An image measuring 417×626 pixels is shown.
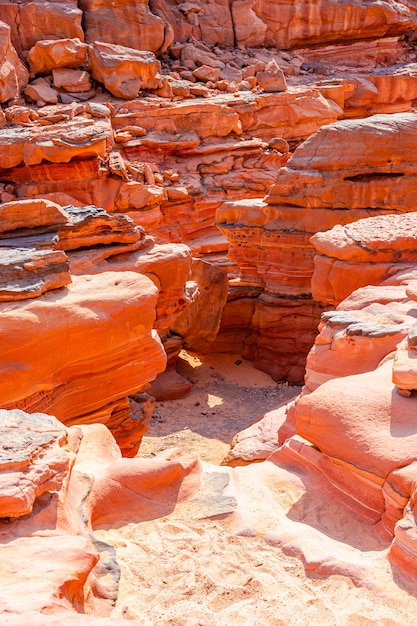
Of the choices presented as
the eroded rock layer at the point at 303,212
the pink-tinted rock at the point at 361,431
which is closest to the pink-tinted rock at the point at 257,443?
the eroded rock layer at the point at 303,212

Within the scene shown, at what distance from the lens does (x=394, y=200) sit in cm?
952

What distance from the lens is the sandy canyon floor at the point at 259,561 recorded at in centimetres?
295

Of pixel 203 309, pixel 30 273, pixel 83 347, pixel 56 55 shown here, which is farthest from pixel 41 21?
pixel 83 347

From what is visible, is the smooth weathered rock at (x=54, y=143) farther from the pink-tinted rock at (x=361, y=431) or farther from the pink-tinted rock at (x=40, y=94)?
the pink-tinted rock at (x=361, y=431)

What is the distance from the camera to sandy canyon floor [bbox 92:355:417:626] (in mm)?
2951

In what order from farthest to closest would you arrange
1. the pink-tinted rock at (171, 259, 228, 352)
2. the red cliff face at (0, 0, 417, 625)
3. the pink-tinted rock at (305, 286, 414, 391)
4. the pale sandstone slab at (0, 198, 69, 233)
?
the pink-tinted rock at (171, 259, 228, 352) → the pale sandstone slab at (0, 198, 69, 233) → the pink-tinted rock at (305, 286, 414, 391) → the red cliff face at (0, 0, 417, 625)

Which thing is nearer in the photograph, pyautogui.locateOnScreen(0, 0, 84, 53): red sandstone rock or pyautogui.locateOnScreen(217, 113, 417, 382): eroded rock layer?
pyautogui.locateOnScreen(217, 113, 417, 382): eroded rock layer

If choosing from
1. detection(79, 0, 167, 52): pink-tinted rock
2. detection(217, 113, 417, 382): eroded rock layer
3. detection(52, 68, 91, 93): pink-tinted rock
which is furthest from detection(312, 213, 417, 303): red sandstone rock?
detection(79, 0, 167, 52): pink-tinted rock

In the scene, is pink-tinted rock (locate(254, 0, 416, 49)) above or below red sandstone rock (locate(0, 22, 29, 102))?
above

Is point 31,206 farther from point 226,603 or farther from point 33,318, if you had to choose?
point 226,603

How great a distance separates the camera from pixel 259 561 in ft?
10.8

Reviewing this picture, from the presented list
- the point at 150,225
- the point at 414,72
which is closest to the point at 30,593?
the point at 150,225

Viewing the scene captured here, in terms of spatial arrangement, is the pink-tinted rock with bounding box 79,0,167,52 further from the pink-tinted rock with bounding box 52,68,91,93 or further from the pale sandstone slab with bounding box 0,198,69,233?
the pale sandstone slab with bounding box 0,198,69,233

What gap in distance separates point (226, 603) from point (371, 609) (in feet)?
2.20
